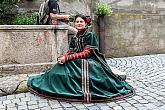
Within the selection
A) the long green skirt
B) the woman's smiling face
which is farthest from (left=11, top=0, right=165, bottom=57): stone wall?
the long green skirt

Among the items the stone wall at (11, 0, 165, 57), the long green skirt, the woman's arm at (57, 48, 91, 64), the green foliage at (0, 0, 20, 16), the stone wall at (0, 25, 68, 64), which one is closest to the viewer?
the long green skirt

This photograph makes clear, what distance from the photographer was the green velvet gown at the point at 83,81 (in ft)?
12.7

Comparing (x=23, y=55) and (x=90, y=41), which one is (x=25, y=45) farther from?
(x=90, y=41)

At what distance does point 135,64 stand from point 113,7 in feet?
7.82

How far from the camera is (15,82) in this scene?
15.3 feet

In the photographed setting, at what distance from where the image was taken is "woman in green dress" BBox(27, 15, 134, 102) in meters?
3.87

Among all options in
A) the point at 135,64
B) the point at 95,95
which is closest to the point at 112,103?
the point at 95,95

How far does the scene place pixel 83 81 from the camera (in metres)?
3.91

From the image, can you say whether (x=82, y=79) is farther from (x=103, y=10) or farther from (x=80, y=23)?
(x=103, y=10)

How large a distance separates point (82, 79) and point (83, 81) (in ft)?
0.11

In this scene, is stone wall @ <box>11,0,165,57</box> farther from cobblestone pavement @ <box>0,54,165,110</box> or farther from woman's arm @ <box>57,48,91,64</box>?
woman's arm @ <box>57,48,91,64</box>

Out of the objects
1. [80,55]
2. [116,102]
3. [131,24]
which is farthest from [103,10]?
[116,102]

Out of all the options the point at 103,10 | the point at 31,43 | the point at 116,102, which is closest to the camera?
the point at 116,102

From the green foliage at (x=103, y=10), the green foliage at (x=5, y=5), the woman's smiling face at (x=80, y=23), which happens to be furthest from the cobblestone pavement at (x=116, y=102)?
the green foliage at (x=5, y=5)
